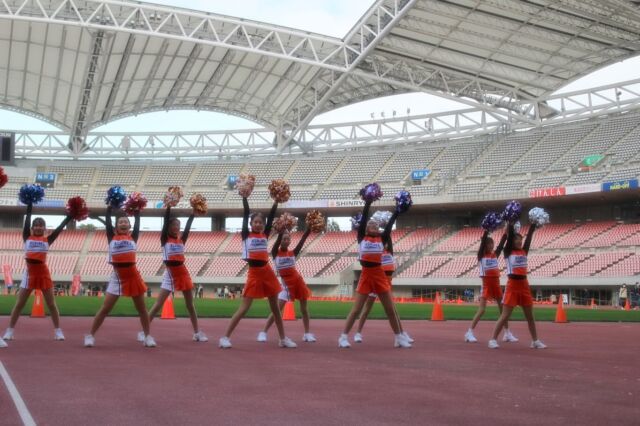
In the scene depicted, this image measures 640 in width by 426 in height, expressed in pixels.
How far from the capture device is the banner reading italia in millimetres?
45469

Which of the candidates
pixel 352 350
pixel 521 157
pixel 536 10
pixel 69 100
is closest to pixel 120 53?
pixel 69 100

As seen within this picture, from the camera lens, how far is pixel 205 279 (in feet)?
179

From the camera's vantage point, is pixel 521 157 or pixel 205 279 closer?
pixel 521 157

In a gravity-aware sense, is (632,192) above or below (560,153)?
below

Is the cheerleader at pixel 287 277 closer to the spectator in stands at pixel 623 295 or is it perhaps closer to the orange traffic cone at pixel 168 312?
the orange traffic cone at pixel 168 312

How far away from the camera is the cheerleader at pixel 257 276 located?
34.5 ft

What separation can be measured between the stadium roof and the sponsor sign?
610 centimetres

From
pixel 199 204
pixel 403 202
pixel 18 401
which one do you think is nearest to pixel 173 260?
pixel 199 204

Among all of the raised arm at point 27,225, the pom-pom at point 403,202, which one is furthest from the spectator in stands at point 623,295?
the raised arm at point 27,225

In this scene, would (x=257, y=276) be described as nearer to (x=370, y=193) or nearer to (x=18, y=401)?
(x=370, y=193)

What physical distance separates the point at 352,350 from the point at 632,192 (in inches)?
1474

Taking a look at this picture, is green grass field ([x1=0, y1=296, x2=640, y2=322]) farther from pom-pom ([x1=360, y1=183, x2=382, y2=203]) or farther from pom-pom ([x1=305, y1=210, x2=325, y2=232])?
pom-pom ([x1=360, y1=183, x2=382, y2=203])

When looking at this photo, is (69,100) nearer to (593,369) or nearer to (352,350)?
(352,350)

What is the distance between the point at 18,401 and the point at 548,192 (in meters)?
43.2
